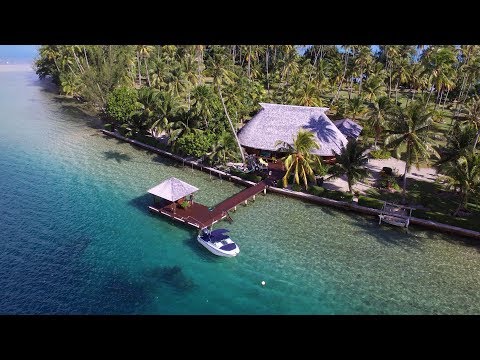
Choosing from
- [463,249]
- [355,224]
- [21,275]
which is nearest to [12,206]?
[21,275]

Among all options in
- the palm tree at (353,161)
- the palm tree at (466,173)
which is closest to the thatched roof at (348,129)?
the palm tree at (353,161)

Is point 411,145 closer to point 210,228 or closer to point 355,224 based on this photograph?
point 355,224

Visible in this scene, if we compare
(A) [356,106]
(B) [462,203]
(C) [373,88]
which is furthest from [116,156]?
(B) [462,203]

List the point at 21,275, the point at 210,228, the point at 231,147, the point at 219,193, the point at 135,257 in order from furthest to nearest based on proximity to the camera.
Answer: the point at 231,147 → the point at 219,193 → the point at 210,228 → the point at 135,257 → the point at 21,275

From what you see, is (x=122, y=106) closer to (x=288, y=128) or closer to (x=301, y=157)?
(x=288, y=128)

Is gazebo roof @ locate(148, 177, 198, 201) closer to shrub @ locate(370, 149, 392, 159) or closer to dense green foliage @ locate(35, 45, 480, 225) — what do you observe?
dense green foliage @ locate(35, 45, 480, 225)
